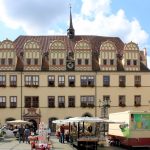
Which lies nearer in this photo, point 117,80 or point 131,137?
point 131,137

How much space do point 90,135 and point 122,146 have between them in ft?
20.7

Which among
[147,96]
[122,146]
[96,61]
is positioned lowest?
[122,146]

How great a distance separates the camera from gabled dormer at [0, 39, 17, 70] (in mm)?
75000

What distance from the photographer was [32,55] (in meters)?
75.3

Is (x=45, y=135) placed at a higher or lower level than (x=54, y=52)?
lower

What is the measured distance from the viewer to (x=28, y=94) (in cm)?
7575

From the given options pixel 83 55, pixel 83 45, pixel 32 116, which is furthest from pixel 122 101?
pixel 32 116

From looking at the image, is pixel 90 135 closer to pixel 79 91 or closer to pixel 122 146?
pixel 122 146

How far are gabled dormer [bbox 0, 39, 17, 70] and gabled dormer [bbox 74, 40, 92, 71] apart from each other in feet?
30.3

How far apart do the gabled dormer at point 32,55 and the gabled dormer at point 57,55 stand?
5.50 ft

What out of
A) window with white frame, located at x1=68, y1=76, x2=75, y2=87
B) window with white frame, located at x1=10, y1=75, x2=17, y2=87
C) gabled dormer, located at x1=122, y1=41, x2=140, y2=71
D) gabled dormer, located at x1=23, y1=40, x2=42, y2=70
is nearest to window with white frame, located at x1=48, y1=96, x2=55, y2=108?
window with white frame, located at x1=68, y1=76, x2=75, y2=87

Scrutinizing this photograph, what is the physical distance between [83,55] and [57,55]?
12.7 feet

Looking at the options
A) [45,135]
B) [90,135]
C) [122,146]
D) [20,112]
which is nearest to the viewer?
[45,135]

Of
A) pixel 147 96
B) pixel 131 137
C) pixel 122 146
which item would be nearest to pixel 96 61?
pixel 147 96
